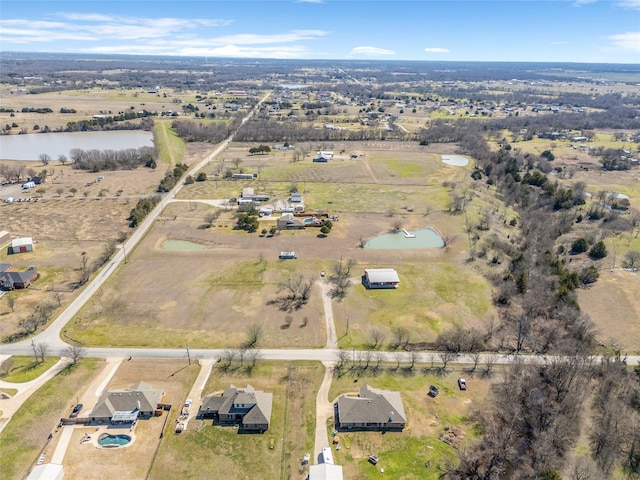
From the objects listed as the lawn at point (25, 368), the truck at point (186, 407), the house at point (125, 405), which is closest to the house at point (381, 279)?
the truck at point (186, 407)

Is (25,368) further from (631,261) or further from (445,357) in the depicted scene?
(631,261)

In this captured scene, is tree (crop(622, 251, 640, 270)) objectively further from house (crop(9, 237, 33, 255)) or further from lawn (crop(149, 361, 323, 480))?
house (crop(9, 237, 33, 255))

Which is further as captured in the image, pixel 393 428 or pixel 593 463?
pixel 393 428

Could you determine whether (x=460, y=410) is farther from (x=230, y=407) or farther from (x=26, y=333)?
(x=26, y=333)

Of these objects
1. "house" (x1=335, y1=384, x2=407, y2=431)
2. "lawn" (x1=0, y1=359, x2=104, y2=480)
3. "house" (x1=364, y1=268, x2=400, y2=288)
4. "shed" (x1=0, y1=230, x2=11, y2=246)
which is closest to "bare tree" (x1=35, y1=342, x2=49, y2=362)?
"lawn" (x1=0, y1=359, x2=104, y2=480)

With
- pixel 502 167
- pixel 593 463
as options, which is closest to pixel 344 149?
pixel 502 167

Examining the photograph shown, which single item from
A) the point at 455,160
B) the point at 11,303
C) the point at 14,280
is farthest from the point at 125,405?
the point at 455,160
